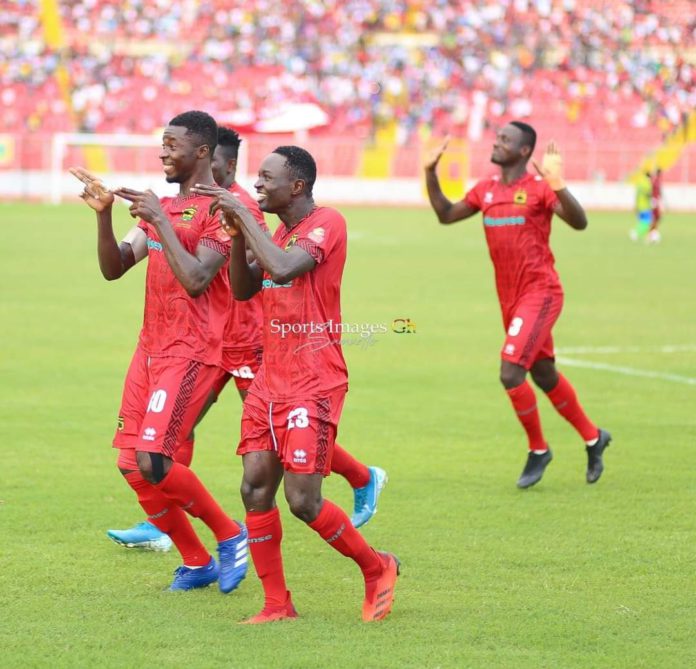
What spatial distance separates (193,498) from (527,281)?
140 inches

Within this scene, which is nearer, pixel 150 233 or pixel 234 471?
pixel 150 233

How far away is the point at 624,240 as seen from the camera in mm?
31656

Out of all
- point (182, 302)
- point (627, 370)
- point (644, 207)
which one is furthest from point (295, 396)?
point (644, 207)

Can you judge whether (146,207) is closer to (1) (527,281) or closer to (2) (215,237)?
(2) (215,237)

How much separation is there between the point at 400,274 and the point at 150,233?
16.9 m

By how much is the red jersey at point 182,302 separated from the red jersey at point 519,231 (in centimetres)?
320

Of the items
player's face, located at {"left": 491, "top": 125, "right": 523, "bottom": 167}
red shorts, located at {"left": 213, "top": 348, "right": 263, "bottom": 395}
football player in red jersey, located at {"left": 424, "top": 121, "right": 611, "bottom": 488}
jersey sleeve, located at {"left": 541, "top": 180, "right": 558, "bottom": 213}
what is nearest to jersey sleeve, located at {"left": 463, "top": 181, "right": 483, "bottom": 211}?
football player in red jersey, located at {"left": 424, "top": 121, "right": 611, "bottom": 488}

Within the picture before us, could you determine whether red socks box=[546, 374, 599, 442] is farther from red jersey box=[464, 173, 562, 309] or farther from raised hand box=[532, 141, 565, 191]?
raised hand box=[532, 141, 565, 191]

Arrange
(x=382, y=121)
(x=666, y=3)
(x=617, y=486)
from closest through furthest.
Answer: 1. (x=617, y=486)
2. (x=382, y=121)
3. (x=666, y=3)

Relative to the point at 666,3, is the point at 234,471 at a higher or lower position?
lower

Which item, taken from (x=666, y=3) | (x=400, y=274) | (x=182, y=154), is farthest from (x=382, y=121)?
(x=182, y=154)

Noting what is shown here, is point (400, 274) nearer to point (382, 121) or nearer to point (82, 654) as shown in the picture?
point (82, 654)

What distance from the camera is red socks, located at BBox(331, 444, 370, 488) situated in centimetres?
731

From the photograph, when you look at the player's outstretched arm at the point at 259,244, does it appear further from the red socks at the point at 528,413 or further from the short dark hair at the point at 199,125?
the red socks at the point at 528,413
